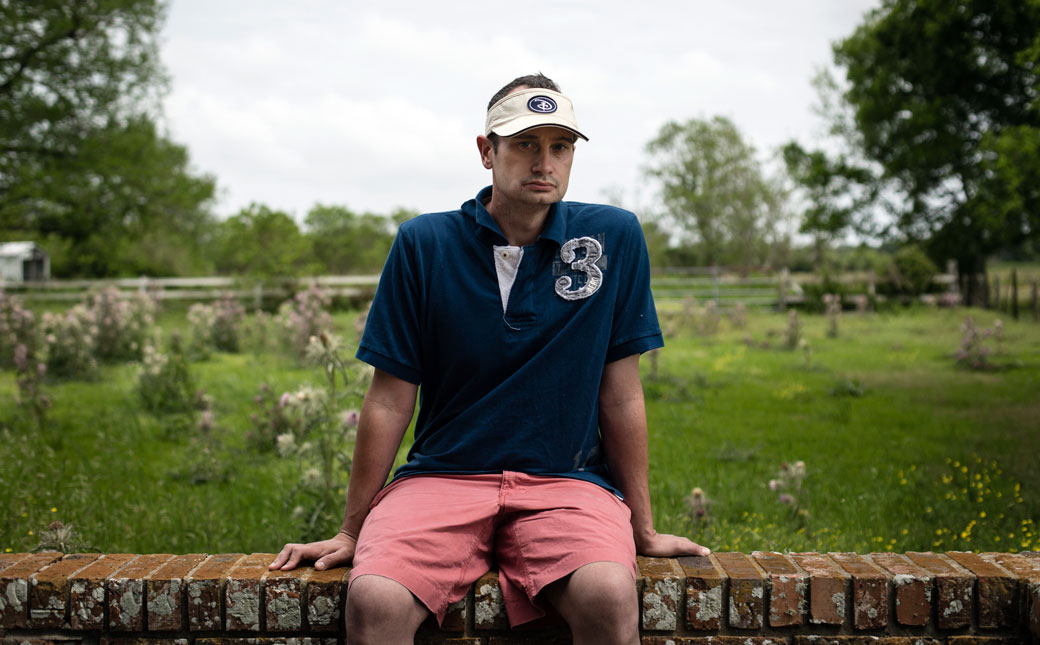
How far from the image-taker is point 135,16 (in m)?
12.4

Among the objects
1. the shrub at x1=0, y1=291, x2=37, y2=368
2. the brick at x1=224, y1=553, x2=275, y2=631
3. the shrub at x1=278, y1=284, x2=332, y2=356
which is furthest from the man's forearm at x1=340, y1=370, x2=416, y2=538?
the shrub at x1=0, y1=291, x2=37, y2=368

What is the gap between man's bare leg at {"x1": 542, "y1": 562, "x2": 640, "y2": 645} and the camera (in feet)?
6.39

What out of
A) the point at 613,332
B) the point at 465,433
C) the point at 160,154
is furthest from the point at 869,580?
the point at 160,154

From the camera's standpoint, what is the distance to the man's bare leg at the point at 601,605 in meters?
1.95

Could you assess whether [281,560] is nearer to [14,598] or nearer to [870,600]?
[14,598]

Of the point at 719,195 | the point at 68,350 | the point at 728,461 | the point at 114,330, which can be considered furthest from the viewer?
the point at 719,195

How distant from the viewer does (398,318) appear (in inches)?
93.3

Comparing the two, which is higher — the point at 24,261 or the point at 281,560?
the point at 24,261

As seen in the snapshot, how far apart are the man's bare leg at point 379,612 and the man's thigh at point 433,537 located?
0.10 ft

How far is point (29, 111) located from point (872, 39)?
1328 cm

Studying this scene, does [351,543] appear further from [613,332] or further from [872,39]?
[872,39]

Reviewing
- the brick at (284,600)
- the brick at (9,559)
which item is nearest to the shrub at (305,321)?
the brick at (9,559)

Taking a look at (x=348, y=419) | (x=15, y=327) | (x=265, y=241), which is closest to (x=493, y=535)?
(x=348, y=419)

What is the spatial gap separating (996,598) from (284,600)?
6.58 feet
